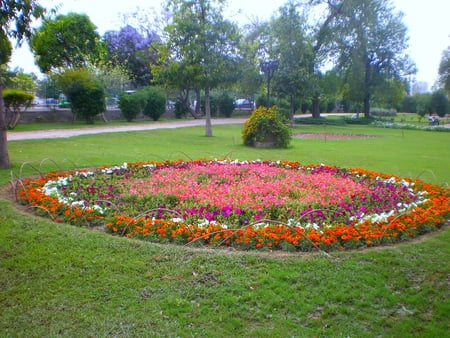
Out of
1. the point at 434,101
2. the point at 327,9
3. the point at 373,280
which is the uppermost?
the point at 327,9

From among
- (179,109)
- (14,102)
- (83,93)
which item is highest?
(83,93)

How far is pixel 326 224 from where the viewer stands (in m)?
4.95

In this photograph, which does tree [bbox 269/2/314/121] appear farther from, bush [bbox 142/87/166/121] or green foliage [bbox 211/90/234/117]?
green foliage [bbox 211/90/234/117]

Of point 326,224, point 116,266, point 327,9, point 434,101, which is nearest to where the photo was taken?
point 116,266

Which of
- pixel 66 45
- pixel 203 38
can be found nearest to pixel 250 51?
pixel 203 38

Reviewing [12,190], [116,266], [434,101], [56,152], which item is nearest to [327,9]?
[434,101]

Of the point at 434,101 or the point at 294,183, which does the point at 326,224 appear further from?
the point at 434,101

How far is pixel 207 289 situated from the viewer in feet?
11.4

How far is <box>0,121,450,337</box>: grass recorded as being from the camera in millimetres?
3016

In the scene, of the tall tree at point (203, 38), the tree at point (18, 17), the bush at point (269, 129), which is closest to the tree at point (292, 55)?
the tall tree at point (203, 38)

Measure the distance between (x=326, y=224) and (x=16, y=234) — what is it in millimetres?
3565

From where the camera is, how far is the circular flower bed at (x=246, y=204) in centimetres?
448

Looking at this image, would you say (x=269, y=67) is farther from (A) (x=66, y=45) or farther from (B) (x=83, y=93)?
(A) (x=66, y=45)

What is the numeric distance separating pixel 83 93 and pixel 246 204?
1785 centimetres
